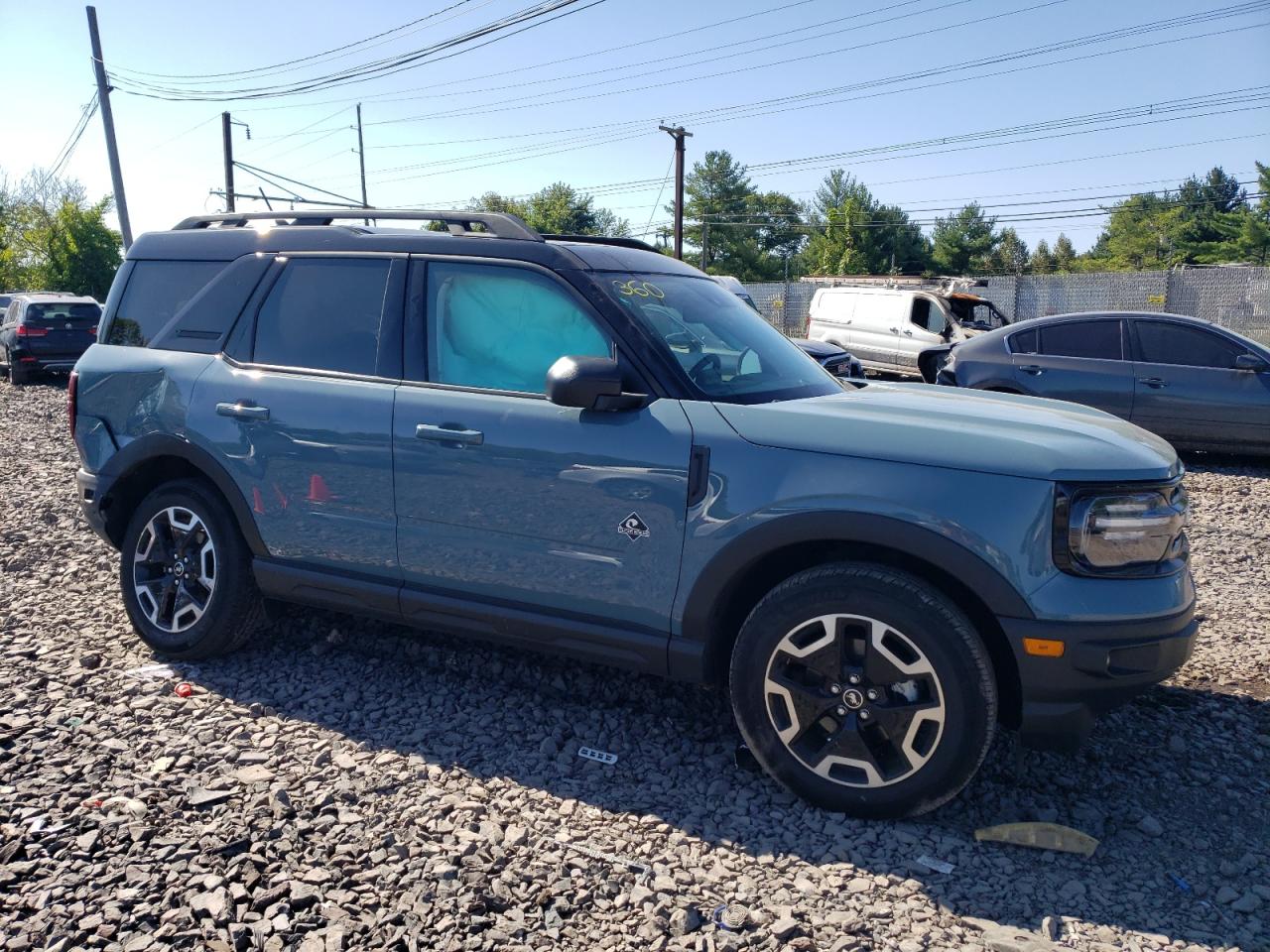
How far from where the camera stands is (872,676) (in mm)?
3066

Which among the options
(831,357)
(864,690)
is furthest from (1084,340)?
(864,690)

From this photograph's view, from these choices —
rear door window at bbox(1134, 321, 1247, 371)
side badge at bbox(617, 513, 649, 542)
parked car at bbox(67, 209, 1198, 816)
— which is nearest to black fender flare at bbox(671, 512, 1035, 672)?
parked car at bbox(67, 209, 1198, 816)

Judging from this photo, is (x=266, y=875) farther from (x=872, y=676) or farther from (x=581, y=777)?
(x=872, y=676)

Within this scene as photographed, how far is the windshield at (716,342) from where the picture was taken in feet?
11.7

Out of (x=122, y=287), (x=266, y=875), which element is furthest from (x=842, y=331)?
(x=266, y=875)

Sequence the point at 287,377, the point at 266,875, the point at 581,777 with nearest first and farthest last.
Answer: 1. the point at 266,875
2. the point at 581,777
3. the point at 287,377

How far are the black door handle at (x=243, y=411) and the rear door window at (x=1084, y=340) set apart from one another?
8.59 metres

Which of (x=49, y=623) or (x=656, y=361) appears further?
(x=49, y=623)

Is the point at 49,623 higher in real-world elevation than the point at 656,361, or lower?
lower

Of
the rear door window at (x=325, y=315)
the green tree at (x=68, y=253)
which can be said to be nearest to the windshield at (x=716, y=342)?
the rear door window at (x=325, y=315)

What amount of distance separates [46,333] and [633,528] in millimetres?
19158

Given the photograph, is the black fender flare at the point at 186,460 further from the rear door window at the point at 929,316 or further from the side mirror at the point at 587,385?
the rear door window at the point at 929,316

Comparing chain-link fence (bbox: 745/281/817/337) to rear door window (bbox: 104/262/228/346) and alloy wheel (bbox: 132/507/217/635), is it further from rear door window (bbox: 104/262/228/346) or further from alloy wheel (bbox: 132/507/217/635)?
alloy wheel (bbox: 132/507/217/635)

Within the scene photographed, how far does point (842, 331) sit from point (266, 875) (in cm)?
1866
